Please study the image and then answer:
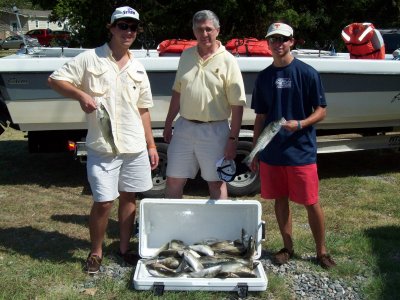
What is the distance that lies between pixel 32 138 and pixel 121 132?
276 cm

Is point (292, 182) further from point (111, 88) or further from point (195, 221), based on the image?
point (111, 88)

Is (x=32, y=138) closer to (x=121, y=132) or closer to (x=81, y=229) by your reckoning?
(x=81, y=229)

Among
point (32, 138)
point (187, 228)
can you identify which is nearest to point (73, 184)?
point (32, 138)

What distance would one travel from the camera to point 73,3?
35.8 ft

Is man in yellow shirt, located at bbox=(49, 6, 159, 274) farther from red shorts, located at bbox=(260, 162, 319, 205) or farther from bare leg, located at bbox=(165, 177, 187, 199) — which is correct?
red shorts, located at bbox=(260, 162, 319, 205)

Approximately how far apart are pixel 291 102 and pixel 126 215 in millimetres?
1545

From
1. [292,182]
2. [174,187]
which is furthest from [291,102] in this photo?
[174,187]

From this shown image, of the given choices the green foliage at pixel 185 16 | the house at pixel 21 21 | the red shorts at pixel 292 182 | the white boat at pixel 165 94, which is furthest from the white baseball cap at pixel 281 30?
the green foliage at pixel 185 16

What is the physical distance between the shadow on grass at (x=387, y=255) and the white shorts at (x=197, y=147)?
1.46m

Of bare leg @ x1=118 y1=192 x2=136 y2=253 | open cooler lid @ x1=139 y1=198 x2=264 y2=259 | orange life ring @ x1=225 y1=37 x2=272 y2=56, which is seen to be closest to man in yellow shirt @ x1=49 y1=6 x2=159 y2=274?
bare leg @ x1=118 y1=192 x2=136 y2=253

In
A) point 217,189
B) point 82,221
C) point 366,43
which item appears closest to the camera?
point 217,189

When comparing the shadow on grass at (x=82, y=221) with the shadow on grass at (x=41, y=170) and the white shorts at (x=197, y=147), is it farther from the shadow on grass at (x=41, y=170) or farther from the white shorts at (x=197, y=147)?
the white shorts at (x=197, y=147)

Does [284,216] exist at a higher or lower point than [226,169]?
lower

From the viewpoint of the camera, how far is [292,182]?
393 centimetres
